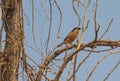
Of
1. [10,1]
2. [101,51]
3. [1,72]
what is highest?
[10,1]

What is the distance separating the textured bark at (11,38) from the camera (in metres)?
2.67

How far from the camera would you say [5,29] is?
2787 millimetres

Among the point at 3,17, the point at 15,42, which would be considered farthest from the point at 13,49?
the point at 3,17

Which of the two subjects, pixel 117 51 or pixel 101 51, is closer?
pixel 117 51

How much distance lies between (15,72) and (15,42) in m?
0.20

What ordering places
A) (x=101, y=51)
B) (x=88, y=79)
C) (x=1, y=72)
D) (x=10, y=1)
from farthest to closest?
(x=10, y=1), (x=1, y=72), (x=101, y=51), (x=88, y=79)

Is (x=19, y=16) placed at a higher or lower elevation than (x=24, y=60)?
higher

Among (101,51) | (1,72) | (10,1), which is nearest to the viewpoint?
(101,51)

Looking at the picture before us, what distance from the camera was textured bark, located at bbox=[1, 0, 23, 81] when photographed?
105 inches

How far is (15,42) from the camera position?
2711 mm

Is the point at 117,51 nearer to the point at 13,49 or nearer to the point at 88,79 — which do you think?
the point at 88,79

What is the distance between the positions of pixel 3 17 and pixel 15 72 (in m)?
0.39

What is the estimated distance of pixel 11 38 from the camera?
2.73 m

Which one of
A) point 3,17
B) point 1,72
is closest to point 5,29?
point 3,17
